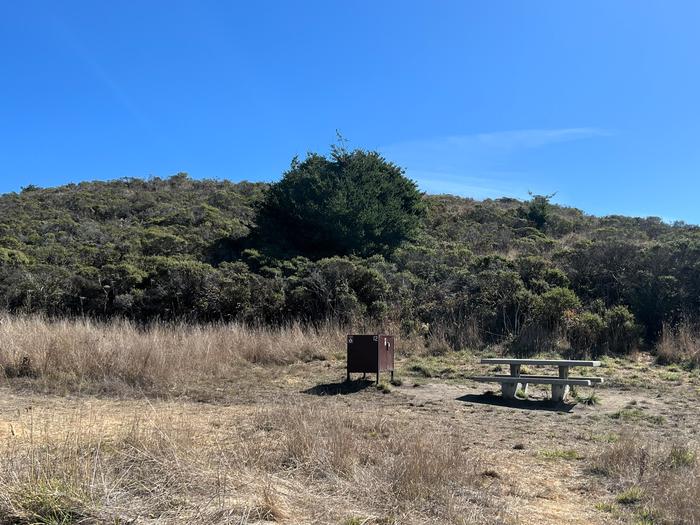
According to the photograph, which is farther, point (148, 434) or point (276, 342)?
point (276, 342)

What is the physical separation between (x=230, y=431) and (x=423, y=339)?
793 cm

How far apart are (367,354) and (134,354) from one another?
4.04 metres

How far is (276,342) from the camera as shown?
1264 cm

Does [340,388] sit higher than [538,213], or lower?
lower

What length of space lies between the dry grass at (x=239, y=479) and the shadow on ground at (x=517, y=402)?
3223 mm

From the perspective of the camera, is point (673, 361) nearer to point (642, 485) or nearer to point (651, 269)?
point (651, 269)

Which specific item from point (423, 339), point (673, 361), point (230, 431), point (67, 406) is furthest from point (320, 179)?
point (230, 431)

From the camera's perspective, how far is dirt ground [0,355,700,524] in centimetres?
502

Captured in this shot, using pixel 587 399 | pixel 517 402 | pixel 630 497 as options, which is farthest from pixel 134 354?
pixel 630 497

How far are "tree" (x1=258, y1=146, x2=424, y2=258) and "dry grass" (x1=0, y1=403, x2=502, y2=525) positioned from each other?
1454 centimetres

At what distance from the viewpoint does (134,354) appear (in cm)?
1051

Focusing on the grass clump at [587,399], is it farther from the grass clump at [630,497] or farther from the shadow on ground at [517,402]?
the grass clump at [630,497]

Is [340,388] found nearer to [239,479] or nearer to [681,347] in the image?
[239,479]

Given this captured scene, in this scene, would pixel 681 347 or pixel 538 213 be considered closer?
pixel 681 347
